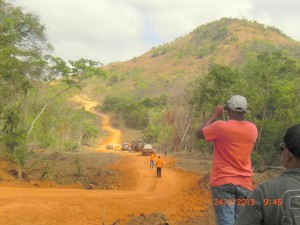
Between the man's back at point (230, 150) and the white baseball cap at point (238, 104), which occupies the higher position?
the white baseball cap at point (238, 104)

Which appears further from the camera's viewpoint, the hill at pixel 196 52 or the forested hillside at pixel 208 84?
the hill at pixel 196 52

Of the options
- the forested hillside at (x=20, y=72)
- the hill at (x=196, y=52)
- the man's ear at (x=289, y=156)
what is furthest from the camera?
the hill at (x=196, y=52)

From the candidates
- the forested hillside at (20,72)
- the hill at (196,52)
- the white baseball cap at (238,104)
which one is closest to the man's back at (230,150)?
the white baseball cap at (238,104)

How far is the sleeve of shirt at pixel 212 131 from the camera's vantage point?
13.2 feet

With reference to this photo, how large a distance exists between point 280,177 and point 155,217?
7.42 m

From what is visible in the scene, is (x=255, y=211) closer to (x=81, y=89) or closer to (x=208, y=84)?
(x=81, y=89)

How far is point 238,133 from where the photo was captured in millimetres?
4051

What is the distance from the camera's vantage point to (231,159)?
403 cm

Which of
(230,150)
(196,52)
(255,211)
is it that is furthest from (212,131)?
(196,52)

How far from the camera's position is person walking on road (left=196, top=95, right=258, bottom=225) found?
13.0 feet

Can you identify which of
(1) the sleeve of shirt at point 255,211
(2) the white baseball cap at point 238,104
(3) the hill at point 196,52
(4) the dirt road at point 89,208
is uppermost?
(3) the hill at point 196,52

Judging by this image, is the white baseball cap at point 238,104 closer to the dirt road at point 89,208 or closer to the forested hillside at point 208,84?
the dirt road at point 89,208

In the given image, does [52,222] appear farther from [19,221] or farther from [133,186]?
[133,186]

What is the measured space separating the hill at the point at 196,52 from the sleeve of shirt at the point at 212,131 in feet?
275
